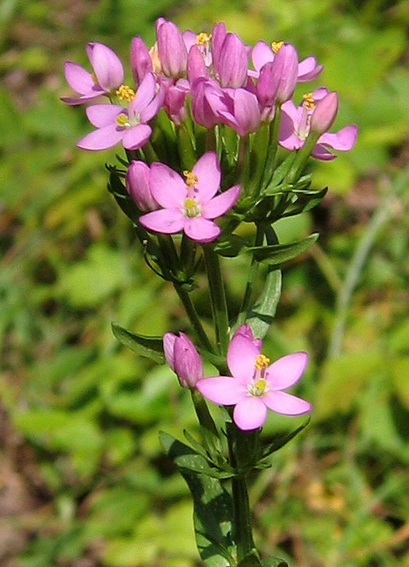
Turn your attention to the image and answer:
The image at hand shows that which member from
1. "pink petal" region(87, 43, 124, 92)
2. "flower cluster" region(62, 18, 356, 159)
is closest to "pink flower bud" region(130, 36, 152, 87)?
"flower cluster" region(62, 18, 356, 159)

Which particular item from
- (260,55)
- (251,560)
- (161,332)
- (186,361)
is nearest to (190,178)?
(186,361)

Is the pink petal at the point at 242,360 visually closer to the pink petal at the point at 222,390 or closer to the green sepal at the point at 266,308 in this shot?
the pink petal at the point at 222,390

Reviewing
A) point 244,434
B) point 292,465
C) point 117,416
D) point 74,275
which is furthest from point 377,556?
point 74,275

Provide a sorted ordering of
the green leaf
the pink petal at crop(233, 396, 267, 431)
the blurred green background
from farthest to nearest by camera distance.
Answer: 1. the blurred green background
2. the green leaf
3. the pink petal at crop(233, 396, 267, 431)

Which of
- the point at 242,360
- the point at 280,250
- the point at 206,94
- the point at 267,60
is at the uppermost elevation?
the point at 267,60

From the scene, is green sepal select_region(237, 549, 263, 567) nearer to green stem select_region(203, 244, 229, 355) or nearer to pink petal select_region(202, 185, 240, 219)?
green stem select_region(203, 244, 229, 355)

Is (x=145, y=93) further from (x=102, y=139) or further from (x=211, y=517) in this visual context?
(x=211, y=517)
